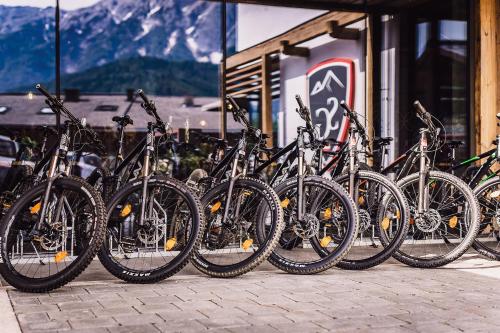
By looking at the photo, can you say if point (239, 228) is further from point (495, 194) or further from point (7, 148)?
point (7, 148)

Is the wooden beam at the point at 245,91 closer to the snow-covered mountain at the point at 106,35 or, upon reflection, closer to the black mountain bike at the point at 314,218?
the snow-covered mountain at the point at 106,35

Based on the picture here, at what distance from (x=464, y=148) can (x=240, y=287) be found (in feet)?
→ 13.1

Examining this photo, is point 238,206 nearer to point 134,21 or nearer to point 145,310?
point 145,310

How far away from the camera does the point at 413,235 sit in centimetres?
623

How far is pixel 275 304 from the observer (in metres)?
4.32

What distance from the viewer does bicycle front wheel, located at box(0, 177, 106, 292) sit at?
4.70 m

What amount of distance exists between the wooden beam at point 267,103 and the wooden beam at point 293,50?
0.28m

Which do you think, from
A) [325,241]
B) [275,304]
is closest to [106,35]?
[325,241]

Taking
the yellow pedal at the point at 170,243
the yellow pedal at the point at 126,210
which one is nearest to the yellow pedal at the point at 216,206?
the yellow pedal at the point at 170,243

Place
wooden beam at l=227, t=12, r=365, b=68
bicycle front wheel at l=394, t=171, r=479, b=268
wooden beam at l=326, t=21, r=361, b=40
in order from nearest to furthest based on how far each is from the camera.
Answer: bicycle front wheel at l=394, t=171, r=479, b=268 → wooden beam at l=227, t=12, r=365, b=68 → wooden beam at l=326, t=21, r=361, b=40

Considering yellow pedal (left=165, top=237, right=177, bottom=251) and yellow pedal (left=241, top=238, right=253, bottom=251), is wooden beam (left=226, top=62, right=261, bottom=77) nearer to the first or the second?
yellow pedal (left=241, top=238, right=253, bottom=251)

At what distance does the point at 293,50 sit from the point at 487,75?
208 cm

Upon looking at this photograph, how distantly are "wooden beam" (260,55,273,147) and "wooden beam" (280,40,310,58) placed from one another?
28 centimetres

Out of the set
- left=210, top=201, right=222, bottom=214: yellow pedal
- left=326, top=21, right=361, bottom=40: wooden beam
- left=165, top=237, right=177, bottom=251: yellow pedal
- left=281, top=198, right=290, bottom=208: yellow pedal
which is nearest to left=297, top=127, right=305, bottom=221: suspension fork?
left=281, top=198, right=290, bottom=208: yellow pedal
